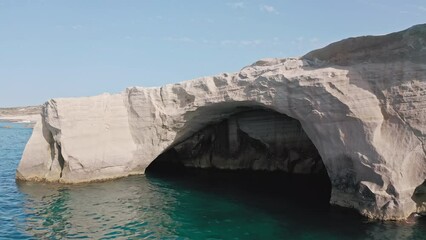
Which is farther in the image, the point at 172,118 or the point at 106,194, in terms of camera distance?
the point at 172,118

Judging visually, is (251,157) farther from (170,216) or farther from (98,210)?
(98,210)

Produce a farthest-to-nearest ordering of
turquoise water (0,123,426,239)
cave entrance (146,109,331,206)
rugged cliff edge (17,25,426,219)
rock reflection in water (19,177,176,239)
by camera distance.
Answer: cave entrance (146,109,331,206), rugged cliff edge (17,25,426,219), rock reflection in water (19,177,176,239), turquoise water (0,123,426,239)

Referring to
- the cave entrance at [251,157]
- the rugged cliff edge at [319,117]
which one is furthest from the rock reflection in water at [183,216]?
the cave entrance at [251,157]

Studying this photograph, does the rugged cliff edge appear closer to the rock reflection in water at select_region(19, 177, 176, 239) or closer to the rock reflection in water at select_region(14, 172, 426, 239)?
the rock reflection in water at select_region(14, 172, 426, 239)

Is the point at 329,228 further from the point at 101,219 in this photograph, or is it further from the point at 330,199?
the point at 101,219

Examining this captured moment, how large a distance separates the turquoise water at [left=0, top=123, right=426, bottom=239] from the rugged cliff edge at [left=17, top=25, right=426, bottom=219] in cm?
129

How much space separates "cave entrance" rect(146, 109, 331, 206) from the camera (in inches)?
886

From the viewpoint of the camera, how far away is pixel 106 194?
61.4 feet

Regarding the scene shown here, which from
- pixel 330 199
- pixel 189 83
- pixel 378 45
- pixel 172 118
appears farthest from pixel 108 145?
pixel 378 45

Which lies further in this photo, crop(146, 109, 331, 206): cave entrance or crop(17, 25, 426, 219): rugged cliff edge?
crop(146, 109, 331, 206): cave entrance

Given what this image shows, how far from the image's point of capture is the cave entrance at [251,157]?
22500 mm

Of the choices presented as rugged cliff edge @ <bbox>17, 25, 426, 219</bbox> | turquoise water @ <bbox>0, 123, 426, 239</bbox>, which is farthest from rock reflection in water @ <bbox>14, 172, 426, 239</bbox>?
rugged cliff edge @ <bbox>17, 25, 426, 219</bbox>

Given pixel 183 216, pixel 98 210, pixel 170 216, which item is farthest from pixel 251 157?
pixel 98 210

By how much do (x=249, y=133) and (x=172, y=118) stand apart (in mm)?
5468
